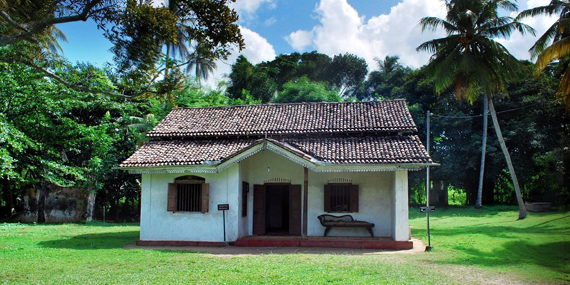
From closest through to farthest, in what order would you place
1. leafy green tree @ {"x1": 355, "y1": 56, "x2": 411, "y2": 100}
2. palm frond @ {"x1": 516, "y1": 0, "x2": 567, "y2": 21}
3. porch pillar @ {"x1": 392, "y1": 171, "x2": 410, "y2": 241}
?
porch pillar @ {"x1": 392, "y1": 171, "x2": 410, "y2": 241} → palm frond @ {"x1": 516, "y1": 0, "x2": 567, "y2": 21} → leafy green tree @ {"x1": 355, "y1": 56, "x2": 411, "y2": 100}

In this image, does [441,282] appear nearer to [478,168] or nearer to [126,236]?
[126,236]

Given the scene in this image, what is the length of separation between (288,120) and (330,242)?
5.47m

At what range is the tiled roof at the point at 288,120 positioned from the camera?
52.1ft

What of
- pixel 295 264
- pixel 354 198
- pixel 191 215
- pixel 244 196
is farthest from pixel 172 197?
pixel 295 264

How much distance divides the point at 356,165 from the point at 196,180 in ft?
17.0

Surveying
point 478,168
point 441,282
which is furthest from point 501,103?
point 441,282

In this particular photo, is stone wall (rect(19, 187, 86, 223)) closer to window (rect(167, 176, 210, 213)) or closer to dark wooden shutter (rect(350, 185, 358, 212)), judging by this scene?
window (rect(167, 176, 210, 213))

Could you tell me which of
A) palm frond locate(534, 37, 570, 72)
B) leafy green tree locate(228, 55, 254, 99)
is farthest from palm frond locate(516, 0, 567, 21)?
leafy green tree locate(228, 55, 254, 99)

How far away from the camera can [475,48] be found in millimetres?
21141

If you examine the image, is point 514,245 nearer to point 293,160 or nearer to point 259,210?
point 293,160

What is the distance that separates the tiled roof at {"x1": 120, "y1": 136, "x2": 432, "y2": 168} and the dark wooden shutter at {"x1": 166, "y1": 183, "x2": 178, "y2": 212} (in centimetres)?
83

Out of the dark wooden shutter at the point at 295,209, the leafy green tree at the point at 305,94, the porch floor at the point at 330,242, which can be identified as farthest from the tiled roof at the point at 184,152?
the leafy green tree at the point at 305,94

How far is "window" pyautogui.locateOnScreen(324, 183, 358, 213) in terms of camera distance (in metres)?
15.2

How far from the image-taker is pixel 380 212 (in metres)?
15.1
